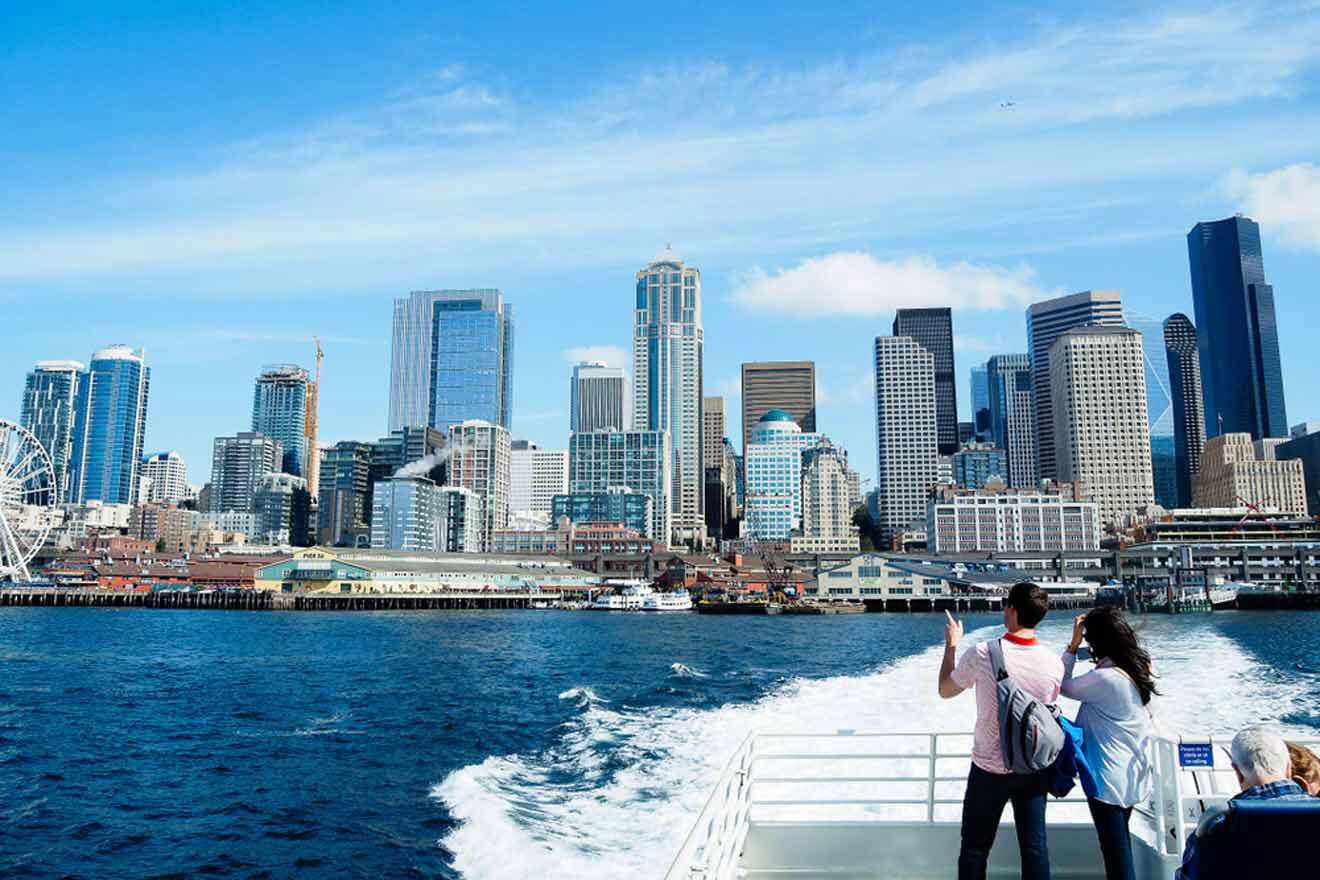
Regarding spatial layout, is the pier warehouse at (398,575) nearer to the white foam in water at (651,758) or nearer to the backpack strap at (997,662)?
the white foam in water at (651,758)

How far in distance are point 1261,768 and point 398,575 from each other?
132 m

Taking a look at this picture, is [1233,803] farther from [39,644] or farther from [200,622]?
[200,622]

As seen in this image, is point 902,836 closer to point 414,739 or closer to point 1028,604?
point 1028,604

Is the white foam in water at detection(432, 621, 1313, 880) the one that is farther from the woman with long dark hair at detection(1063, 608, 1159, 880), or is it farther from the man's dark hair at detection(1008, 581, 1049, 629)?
the man's dark hair at detection(1008, 581, 1049, 629)

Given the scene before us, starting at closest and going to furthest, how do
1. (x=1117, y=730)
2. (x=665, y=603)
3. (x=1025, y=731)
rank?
(x=1025, y=731) → (x=1117, y=730) → (x=665, y=603)

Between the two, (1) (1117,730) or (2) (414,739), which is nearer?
(1) (1117,730)

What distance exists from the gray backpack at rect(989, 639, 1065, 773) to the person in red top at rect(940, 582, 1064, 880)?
0.06 m

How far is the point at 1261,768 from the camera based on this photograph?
4.07 meters

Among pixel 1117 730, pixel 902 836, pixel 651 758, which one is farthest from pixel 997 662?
pixel 651 758

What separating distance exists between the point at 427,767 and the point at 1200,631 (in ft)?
187

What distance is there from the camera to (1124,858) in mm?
6074

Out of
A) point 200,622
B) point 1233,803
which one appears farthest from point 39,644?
point 1233,803

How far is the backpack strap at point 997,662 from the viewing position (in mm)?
6098

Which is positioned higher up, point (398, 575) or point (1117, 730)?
point (1117, 730)
